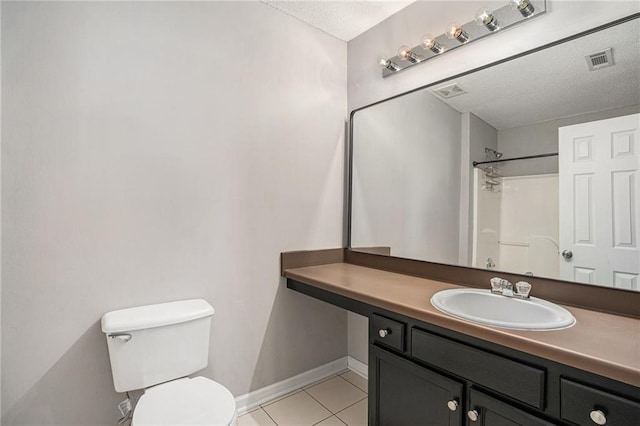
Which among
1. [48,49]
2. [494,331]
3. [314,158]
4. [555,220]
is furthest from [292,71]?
[494,331]

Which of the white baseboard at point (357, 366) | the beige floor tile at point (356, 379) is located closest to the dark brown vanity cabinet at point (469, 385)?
the beige floor tile at point (356, 379)

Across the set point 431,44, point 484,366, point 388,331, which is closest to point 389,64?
point 431,44

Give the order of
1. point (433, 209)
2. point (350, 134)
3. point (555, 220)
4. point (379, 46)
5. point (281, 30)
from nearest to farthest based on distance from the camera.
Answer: point (555, 220)
point (433, 209)
point (281, 30)
point (379, 46)
point (350, 134)

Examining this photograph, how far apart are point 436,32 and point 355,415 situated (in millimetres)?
2266

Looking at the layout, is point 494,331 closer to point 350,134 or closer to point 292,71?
point 350,134

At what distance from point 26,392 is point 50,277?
0.47m

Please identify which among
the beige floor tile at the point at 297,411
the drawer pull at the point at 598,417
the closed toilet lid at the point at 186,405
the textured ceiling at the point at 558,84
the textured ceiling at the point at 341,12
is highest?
the textured ceiling at the point at 341,12

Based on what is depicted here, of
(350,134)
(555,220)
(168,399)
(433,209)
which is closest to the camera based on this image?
(168,399)

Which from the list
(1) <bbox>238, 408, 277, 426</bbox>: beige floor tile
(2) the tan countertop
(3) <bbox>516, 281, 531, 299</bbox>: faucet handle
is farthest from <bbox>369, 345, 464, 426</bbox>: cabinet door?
(1) <bbox>238, 408, 277, 426</bbox>: beige floor tile

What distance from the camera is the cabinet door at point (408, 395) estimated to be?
3.92ft

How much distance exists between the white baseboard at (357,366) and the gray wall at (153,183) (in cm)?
25

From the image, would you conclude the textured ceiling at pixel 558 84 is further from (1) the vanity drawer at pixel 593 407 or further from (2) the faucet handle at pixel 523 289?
(1) the vanity drawer at pixel 593 407

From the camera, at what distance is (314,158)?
217cm

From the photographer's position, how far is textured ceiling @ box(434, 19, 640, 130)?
47.7 inches
